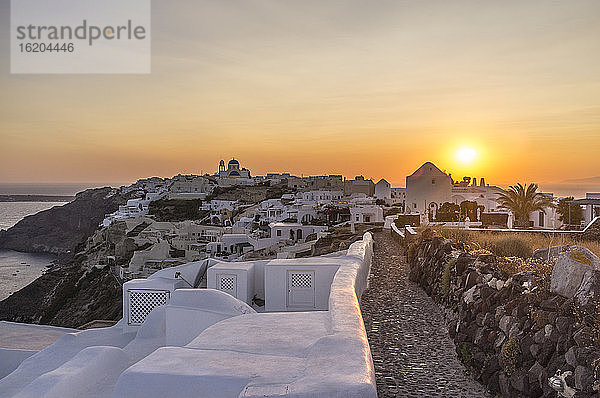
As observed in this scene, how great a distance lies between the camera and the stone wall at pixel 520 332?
4.35 meters

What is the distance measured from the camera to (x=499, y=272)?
7.00 m

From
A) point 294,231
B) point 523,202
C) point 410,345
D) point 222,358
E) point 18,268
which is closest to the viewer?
point 222,358

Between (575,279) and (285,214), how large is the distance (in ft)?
148

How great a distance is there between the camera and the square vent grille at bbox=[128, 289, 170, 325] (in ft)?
33.2

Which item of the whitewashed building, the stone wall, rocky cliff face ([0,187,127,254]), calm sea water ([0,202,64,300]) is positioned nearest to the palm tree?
the whitewashed building

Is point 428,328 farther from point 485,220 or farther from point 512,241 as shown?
point 485,220

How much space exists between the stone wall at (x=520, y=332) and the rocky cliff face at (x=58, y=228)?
265 ft

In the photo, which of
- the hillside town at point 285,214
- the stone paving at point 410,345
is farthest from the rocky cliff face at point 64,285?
the stone paving at point 410,345

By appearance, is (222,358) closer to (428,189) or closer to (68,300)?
(428,189)

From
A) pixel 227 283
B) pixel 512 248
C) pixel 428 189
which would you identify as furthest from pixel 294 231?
pixel 512 248

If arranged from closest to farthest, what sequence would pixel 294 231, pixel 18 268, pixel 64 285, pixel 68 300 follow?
pixel 294 231
pixel 68 300
pixel 64 285
pixel 18 268

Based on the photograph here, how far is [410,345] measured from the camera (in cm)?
700

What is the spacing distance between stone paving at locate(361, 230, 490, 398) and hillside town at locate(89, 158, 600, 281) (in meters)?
12.2

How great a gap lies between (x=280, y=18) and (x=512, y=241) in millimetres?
8159
